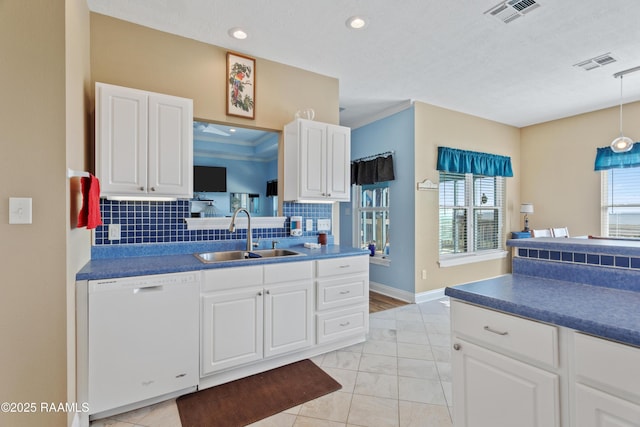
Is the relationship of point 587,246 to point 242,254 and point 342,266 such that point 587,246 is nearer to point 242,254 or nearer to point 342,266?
point 342,266

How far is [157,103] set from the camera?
224 centimetres

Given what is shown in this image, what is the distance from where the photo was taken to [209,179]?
3941 mm

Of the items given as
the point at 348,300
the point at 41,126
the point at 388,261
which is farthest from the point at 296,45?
the point at 388,261

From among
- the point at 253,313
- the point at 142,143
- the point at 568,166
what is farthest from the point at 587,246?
the point at 568,166

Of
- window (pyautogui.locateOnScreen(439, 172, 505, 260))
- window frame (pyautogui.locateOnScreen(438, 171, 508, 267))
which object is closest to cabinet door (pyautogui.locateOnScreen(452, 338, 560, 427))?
window frame (pyautogui.locateOnScreen(438, 171, 508, 267))

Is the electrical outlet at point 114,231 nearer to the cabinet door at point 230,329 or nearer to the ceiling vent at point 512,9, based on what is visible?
the cabinet door at point 230,329

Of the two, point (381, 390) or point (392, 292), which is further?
point (392, 292)

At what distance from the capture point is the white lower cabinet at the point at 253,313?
2.10 m

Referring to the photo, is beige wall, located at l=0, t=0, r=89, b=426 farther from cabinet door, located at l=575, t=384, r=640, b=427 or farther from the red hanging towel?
cabinet door, located at l=575, t=384, r=640, b=427

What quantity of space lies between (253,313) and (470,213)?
3935 millimetres

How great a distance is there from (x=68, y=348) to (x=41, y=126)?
3.79 ft

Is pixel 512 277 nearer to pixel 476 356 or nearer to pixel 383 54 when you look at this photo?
pixel 476 356

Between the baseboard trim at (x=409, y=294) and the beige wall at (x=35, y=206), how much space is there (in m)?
3.62

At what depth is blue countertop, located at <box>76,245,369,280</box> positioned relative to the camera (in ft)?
5.89
